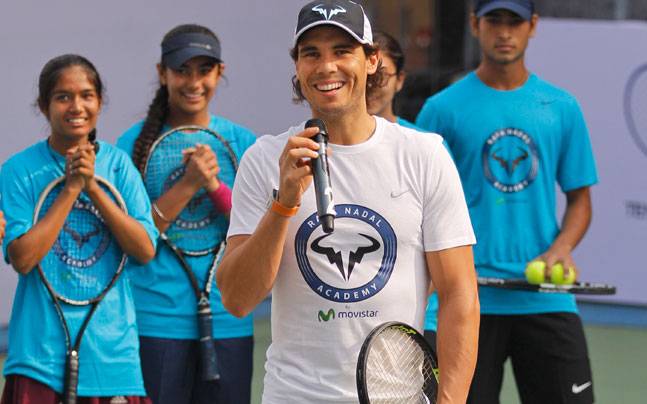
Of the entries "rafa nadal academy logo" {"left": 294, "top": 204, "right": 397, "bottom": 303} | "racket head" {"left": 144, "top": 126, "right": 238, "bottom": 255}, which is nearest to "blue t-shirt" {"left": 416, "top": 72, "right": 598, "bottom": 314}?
"racket head" {"left": 144, "top": 126, "right": 238, "bottom": 255}

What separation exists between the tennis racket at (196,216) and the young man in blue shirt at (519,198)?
97 cm

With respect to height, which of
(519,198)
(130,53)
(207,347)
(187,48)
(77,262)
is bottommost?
(207,347)

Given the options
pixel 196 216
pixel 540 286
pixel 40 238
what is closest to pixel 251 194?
pixel 40 238

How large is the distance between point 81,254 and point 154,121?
0.80m

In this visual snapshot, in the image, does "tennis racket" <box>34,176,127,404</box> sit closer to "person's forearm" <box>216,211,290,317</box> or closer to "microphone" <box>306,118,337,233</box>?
"person's forearm" <box>216,211,290,317</box>

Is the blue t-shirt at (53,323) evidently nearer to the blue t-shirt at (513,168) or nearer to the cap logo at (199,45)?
the cap logo at (199,45)

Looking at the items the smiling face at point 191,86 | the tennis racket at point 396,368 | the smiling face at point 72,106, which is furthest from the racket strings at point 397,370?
the smiling face at point 191,86

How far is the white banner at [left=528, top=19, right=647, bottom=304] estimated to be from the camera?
9906 mm

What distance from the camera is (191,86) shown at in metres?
5.66

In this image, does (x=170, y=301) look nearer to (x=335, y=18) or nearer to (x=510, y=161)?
(x=510, y=161)

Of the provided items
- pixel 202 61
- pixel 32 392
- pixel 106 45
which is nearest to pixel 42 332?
pixel 32 392

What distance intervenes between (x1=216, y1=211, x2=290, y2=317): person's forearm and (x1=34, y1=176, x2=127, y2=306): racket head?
1.48 m

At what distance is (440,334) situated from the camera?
3662 millimetres

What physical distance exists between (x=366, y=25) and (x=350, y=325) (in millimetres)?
779
